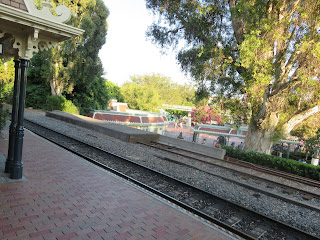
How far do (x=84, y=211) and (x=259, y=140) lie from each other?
44.0 feet

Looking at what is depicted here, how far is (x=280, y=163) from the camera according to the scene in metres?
12.9

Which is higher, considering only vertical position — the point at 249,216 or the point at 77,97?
the point at 77,97

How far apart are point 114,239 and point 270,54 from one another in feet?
43.4

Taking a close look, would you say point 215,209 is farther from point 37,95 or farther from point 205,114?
point 37,95

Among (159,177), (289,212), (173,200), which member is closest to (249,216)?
(289,212)

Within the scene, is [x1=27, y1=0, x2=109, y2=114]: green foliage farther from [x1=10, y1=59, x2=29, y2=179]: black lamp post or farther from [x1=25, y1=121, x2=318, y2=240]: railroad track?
[x1=10, y1=59, x2=29, y2=179]: black lamp post

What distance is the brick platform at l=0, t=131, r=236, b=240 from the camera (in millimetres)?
3828

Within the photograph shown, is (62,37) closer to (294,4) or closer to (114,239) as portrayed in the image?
(114,239)

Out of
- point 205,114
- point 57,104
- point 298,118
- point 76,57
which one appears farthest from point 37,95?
point 298,118

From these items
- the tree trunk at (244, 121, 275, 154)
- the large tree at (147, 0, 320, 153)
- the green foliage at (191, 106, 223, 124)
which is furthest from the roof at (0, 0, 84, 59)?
the green foliage at (191, 106, 223, 124)

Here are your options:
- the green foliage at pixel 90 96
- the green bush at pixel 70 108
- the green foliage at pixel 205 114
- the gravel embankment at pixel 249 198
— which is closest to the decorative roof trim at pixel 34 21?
the gravel embankment at pixel 249 198

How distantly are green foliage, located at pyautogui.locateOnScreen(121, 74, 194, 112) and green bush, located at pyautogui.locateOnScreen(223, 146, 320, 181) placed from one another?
38.9 meters

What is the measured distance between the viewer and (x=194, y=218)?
4832mm

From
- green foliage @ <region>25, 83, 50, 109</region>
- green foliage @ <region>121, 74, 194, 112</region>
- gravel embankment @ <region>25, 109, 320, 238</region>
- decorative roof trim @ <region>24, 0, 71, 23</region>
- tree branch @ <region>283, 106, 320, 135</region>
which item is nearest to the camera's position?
decorative roof trim @ <region>24, 0, 71, 23</region>
